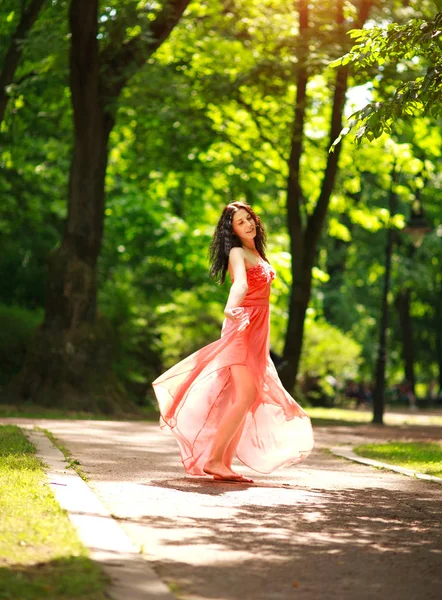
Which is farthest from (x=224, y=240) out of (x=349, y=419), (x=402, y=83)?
(x=349, y=419)

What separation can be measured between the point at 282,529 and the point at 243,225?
328 cm

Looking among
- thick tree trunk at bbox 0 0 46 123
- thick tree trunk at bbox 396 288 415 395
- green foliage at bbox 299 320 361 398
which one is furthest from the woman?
thick tree trunk at bbox 396 288 415 395

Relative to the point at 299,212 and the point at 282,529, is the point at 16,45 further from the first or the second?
the point at 282,529

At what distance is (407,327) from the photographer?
1907 inches

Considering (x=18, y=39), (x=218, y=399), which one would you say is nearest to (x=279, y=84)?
(x=18, y=39)

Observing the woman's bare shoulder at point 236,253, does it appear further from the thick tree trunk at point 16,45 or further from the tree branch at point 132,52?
the tree branch at point 132,52

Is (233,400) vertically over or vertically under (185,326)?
under

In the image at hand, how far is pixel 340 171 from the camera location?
2688 cm

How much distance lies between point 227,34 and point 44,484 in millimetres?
18667

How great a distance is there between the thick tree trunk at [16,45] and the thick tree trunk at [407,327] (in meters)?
30.2

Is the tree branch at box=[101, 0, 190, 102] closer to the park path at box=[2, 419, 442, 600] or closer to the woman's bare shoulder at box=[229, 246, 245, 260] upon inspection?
the park path at box=[2, 419, 442, 600]

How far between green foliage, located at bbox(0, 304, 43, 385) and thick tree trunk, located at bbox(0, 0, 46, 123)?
5.30 m

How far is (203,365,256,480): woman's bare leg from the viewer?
29.1 feet

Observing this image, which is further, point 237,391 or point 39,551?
point 237,391
